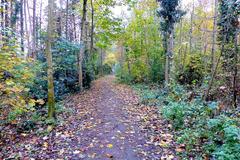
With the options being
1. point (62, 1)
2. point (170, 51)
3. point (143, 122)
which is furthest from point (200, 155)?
point (62, 1)

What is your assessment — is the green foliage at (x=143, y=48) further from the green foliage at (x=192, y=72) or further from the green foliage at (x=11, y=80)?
the green foliage at (x=11, y=80)

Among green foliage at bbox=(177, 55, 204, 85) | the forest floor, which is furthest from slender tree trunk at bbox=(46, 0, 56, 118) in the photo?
green foliage at bbox=(177, 55, 204, 85)

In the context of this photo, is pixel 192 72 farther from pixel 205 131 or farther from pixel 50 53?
pixel 50 53

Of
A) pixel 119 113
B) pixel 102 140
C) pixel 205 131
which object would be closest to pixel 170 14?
pixel 119 113

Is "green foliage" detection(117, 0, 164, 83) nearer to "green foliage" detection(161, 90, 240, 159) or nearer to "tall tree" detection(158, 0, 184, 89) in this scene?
"tall tree" detection(158, 0, 184, 89)

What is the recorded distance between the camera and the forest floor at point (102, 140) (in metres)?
5.35

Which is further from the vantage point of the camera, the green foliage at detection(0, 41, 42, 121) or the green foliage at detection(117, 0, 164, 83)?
the green foliage at detection(117, 0, 164, 83)

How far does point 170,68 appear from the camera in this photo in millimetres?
14641

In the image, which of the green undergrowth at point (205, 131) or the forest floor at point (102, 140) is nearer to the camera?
the green undergrowth at point (205, 131)

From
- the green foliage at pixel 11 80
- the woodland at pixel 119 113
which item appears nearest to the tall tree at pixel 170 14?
the woodland at pixel 119 113

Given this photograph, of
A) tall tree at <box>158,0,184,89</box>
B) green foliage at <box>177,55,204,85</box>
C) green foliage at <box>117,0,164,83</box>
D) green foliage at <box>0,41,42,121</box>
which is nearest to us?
green foliage at <box>0,41,42,121</box>

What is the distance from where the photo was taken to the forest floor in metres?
5.35

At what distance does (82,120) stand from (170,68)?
8.04m

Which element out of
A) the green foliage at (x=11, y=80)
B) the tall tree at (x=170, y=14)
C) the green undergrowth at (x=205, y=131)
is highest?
the tall tree at (x=170, y=14)
